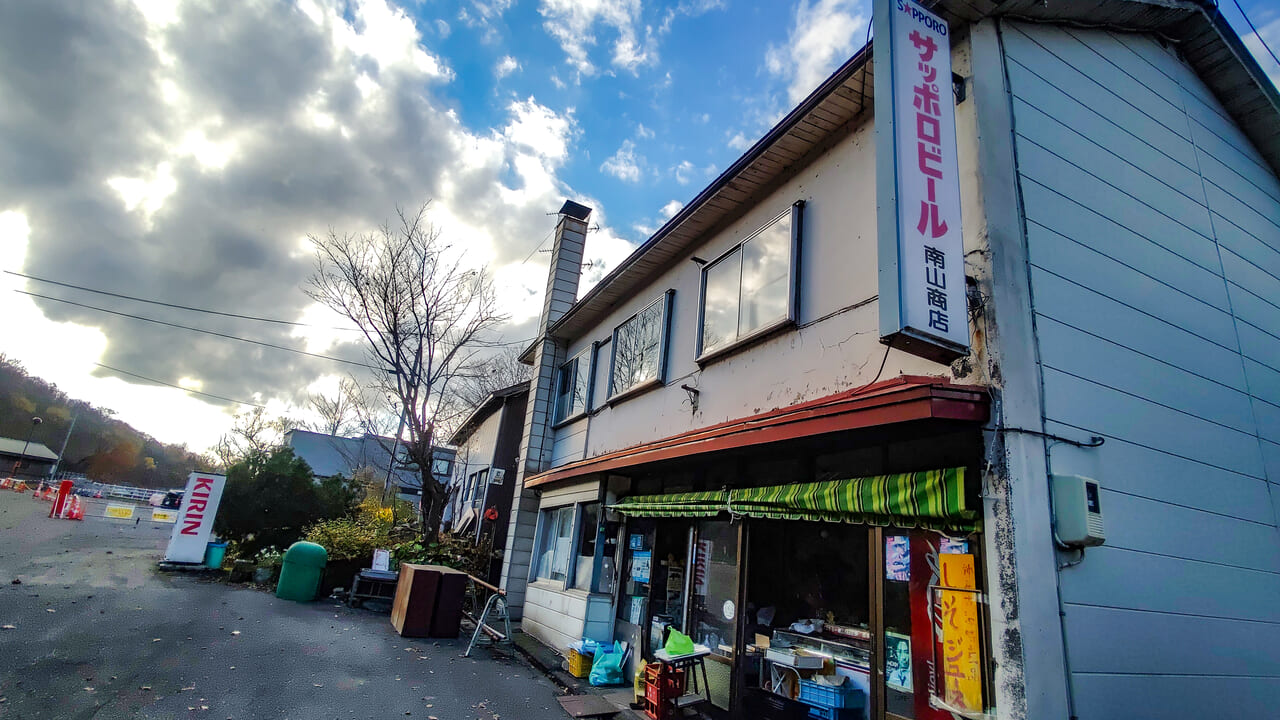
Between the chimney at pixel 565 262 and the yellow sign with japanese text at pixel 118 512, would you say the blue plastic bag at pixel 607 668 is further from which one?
the yellow sign with japanese text at pixel 118 512

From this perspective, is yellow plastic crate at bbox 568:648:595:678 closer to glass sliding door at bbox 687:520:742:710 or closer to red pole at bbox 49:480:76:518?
glass sliding door at bbox 687:520:742:710

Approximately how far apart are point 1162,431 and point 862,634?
10.1 ft

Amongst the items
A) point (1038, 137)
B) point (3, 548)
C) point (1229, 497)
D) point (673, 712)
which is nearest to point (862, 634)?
point (673, 712)

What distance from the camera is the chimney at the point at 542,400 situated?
12195mm

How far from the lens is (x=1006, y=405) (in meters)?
4.02

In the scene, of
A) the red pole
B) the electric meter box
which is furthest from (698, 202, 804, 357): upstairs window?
the red pole

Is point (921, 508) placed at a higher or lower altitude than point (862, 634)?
higher

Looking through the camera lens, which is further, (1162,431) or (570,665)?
(570,665)

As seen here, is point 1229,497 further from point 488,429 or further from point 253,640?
point 488,429

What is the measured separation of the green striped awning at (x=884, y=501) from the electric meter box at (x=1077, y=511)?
0.55m

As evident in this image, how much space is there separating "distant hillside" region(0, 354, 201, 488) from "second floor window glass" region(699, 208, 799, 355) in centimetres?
6208

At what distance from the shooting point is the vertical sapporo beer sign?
4066mm

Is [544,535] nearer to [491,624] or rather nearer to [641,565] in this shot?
[491,624]

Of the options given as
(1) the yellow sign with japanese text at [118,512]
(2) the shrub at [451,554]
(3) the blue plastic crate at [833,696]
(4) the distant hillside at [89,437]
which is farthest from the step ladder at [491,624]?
(4) the distant hillside at [89,437]
